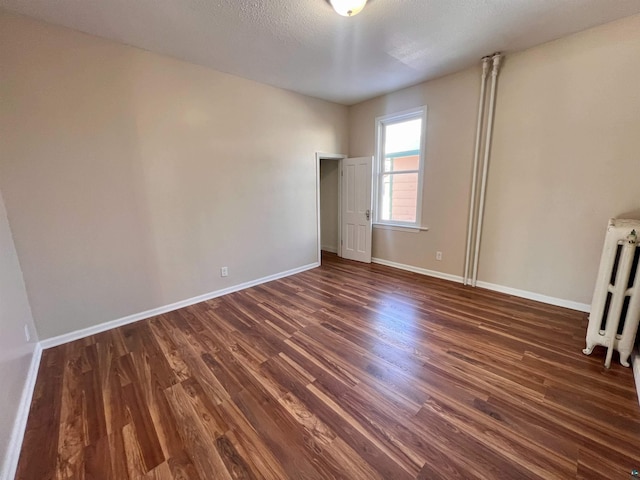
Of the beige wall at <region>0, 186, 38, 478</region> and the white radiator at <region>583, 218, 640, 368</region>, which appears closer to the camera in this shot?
the beige wall at <region>0, 186, 38, 478</region>

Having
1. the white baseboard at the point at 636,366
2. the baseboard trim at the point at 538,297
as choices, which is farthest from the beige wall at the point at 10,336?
the baseboard trim at the point at 538,297

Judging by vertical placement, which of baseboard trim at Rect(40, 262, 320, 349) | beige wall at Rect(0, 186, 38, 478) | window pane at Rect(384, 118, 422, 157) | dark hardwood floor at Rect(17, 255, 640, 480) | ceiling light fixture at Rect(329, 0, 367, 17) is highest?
ceiling light fixture at Rect(329, 0, 367, 17)

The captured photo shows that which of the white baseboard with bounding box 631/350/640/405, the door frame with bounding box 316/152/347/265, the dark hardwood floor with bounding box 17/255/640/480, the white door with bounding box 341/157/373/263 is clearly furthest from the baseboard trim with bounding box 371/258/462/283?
the white baseboard with bounding box 631/350/640/405

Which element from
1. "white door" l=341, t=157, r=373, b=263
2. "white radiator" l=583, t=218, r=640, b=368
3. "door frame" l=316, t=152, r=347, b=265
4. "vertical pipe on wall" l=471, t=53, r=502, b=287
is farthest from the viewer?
"white door" l=341, t=157, r=373, b=263

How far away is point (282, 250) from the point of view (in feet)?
13.7

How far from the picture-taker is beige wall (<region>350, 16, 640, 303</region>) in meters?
2.50

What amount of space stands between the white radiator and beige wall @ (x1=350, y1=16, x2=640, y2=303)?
0.82 m

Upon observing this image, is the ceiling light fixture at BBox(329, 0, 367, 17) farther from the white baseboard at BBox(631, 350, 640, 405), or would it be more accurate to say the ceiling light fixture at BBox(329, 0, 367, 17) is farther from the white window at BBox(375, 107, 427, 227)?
the white baseboard at BBox(631, 350, 640, 405)

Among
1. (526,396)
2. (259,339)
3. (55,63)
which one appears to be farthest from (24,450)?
(526,396)

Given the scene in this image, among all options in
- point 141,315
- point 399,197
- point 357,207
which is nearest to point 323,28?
point 399,197

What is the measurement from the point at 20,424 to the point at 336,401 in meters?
1.90

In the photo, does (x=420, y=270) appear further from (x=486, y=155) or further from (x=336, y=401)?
(x=336, y=401)

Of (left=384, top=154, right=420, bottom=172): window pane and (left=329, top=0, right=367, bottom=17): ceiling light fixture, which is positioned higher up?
(left=329, top=0, right=367, bottom=17): ceiling light fixture

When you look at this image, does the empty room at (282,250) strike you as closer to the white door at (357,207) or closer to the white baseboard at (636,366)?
the white baseboard at (636,366)
